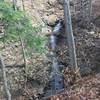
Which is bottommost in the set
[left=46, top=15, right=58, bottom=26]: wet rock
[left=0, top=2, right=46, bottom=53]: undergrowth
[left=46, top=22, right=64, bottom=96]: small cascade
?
[left=46, top=22, right=64, bottom=96]: small cascade

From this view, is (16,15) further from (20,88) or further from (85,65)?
(85,65)

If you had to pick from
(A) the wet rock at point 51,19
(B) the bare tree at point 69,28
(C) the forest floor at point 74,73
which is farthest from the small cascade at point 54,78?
(A) the wet rock at point 51,19

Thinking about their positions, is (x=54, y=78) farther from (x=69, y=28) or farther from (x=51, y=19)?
(x=51, y=19)

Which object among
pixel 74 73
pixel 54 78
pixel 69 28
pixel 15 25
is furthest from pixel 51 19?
pixel 15 25

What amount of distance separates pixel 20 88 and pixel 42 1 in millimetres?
17865

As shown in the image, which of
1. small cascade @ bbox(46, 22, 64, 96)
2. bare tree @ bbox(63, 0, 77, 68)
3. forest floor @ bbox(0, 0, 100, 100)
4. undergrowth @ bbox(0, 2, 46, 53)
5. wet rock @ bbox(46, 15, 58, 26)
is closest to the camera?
undergrowth @ bbox(0, 2, 46, 53)

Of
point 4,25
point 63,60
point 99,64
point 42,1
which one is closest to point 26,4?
point 42,1

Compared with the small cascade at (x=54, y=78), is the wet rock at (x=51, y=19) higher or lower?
higher

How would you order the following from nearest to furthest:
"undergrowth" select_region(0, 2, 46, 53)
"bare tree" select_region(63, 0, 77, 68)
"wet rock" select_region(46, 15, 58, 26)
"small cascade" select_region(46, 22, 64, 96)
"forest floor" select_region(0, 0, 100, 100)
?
"undergrowth" select_region(0, 2, 46, 53) < "forest floor" select_region(0, 0, 100, 100) < "bare tree" select_region(63, 0, 77, 68) < "small cascade" select_region(46, 22, 64, 96) < "wet rock" select_region(46, 15, 58, 26)

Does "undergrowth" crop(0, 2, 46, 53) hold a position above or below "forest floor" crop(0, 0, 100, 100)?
above

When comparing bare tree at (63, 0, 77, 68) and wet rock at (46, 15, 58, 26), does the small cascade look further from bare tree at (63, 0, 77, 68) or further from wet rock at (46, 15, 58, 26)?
wet rock at (46, 15, 58, 26)

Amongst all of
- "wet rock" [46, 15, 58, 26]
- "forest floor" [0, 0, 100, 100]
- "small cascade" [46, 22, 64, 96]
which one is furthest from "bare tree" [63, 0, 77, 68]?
"wet rock" [46, 15, 58, 26]

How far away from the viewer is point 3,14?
1302cm

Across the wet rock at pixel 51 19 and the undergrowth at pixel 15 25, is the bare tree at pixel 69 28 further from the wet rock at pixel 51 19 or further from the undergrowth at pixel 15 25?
the wet rock at pixel 51 19
